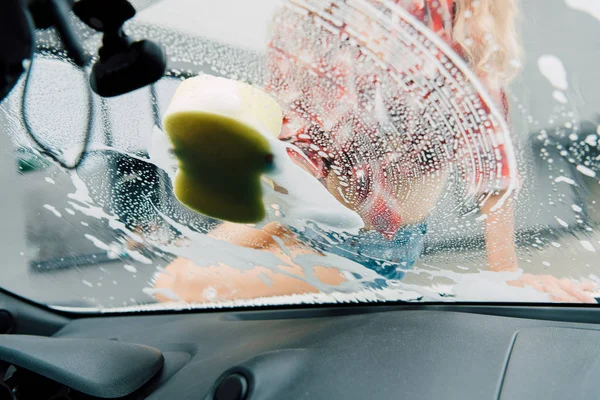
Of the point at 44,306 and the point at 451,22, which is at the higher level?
the point at 451,22

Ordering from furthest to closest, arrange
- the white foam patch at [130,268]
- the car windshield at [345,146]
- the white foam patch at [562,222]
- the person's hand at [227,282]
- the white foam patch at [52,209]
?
the white foam patch at [130,268]
the white foam patch at [52,209]
the person's hand at [227,282]
the white foam patch at [562,222]
the car windshield at [345,146]

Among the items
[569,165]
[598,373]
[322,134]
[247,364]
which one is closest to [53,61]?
[322,134]

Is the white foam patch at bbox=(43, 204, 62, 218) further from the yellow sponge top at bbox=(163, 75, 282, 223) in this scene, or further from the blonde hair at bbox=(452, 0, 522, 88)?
the blonde hair at bbox=(452, 0, 522, 88)

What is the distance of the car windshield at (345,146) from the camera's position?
2.97 ft

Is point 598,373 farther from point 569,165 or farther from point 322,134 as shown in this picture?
point 322,134

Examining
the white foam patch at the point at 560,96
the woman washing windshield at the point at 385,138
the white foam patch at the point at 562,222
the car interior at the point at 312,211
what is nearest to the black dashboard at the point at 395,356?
the car interior at the point at 312,211

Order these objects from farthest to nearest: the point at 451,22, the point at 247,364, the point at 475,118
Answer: the point at 247,364 → the point at 475,118 → the point at 451,22

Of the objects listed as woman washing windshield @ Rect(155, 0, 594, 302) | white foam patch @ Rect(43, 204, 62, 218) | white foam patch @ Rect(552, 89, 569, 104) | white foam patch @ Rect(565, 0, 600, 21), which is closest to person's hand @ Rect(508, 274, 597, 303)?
woman washing windshield @ Rect(155, 0, 594, 302)

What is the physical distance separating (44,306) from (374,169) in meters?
1.72

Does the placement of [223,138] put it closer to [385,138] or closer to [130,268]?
[385,138]

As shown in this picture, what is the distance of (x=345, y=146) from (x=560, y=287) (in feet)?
1.94

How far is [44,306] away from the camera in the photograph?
2.21m

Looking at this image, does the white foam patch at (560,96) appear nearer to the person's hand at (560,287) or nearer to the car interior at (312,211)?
the car interior at (312,211)

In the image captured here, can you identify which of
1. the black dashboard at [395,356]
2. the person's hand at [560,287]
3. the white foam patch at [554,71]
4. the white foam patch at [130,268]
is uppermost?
the white foam patch at [554,71]
